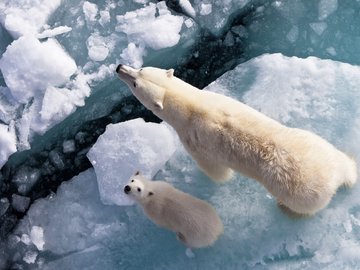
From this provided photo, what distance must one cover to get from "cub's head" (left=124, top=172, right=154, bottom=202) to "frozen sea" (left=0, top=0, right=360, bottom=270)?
289 millimetres

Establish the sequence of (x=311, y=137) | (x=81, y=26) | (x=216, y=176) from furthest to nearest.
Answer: (x=81, y=26) < (x=216, y=176) < (x=311, y=137)

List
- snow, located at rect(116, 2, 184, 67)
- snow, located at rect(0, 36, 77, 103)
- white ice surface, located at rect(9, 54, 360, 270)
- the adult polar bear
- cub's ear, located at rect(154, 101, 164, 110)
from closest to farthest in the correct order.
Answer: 1. the adult polar bear
2. cub's ear, located at rect(154, 101, 164, 110)
3. white ice surface, located at rect(9, 54, 360, 270)
4. snow, located at rect(0, 36, 77, 103)
5. snow, located at rect(116, 2, 184, 67)

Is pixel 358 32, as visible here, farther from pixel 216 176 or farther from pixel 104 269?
pixel 104 269

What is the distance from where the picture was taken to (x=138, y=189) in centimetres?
349

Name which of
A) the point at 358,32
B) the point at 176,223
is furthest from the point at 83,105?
the point at 358,32

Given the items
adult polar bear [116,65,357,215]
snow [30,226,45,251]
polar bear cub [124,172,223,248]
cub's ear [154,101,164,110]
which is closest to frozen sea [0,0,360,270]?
snow [30,226,45,251]

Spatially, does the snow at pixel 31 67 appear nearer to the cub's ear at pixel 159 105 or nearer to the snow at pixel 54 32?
the snow at pixel 54 32

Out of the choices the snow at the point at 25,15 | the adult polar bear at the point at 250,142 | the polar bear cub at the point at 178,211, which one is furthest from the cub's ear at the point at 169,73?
the snow at the point at 25,15

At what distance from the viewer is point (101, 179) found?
12.6 feet

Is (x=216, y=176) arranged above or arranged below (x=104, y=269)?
above

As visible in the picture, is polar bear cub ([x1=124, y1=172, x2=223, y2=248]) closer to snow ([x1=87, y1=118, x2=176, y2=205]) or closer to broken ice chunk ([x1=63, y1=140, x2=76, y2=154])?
snow ([x1=87, y1=118, x2=176, y2=205])

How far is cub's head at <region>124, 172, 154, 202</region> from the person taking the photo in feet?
11.4

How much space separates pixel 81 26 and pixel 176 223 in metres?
1.47

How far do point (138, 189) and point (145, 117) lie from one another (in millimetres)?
765
